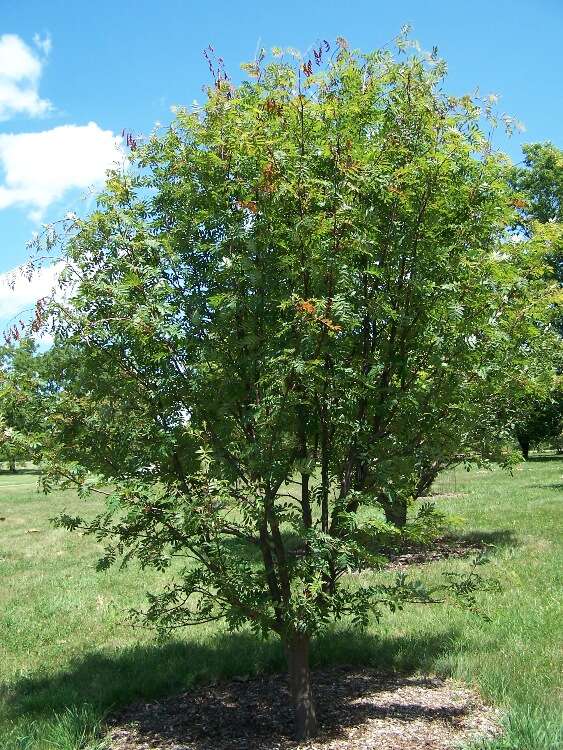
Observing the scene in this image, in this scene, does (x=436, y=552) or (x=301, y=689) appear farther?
(x=436, y=552)

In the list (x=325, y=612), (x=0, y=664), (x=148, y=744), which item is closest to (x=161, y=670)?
(x=148, y=744)

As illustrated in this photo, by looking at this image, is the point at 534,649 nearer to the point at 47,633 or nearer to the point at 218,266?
the point at 218,266

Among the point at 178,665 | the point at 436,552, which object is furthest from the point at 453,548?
the point at 178,665

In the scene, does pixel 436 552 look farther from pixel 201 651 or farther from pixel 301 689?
pixel 301 689

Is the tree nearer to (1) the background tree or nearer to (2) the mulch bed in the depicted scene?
(1) the background tree

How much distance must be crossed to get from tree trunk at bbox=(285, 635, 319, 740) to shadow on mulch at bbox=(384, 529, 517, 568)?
6.84 metres

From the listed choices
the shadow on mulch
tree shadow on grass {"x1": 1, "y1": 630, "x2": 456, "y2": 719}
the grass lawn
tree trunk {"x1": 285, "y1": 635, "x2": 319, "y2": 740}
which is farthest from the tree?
the shadow on mulch

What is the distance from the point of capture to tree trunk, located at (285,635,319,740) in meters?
5.47

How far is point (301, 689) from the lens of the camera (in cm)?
557

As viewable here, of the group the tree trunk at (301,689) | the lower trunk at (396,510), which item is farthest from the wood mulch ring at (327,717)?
the lower trunk at (396,510)

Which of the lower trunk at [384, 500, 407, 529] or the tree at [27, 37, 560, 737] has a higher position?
the tree at [27, 37, 560, 737]

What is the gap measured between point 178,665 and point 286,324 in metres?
4.68

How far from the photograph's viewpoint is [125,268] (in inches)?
200

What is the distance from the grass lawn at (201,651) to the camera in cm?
584
